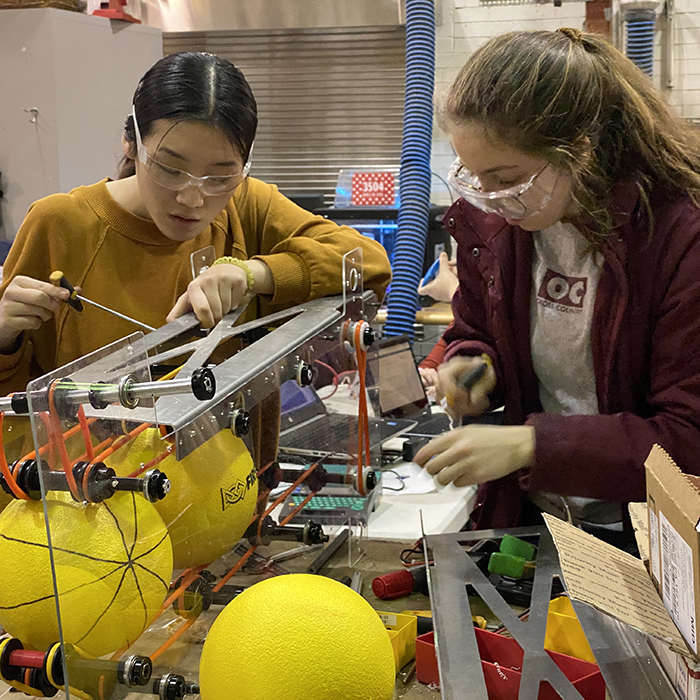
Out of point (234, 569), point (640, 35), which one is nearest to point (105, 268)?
point (234, 569)

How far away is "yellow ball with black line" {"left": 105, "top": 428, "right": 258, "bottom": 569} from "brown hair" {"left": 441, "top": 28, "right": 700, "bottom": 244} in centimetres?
63

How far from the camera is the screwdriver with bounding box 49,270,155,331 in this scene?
1.24 metres

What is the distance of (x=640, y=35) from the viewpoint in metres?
3.61

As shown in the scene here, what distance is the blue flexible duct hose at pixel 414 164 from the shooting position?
10.3 feet

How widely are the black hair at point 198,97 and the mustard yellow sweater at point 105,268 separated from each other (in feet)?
0.63

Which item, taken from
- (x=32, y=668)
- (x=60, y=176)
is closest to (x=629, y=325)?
(x=32, y=668)

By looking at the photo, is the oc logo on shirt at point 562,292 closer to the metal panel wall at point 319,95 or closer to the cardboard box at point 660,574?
the cardboard box at point 660,574

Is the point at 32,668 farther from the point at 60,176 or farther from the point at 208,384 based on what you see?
the point at 60,176

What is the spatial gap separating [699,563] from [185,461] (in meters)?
0.52

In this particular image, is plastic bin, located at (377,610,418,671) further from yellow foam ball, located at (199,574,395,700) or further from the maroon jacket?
the maroon jacket

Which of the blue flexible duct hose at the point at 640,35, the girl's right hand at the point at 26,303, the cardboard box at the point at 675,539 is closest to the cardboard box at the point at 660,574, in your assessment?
the cardboard box at the point at 675,539

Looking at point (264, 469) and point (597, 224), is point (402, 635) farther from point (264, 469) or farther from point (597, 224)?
point (597, 224)

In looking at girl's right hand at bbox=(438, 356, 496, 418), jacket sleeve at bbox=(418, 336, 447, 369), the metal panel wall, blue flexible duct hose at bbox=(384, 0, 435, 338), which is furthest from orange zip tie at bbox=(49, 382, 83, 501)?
the metal panel wall

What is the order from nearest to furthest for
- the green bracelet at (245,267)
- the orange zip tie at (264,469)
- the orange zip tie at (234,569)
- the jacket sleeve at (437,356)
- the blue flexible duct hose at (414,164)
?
the orange zip tie at (234,569)
the orange zip tie at (264,469)
the green bracelet at (245,267)
the jacket sleeve at (437,356)
the blue flexible duct hose at (414,164)
